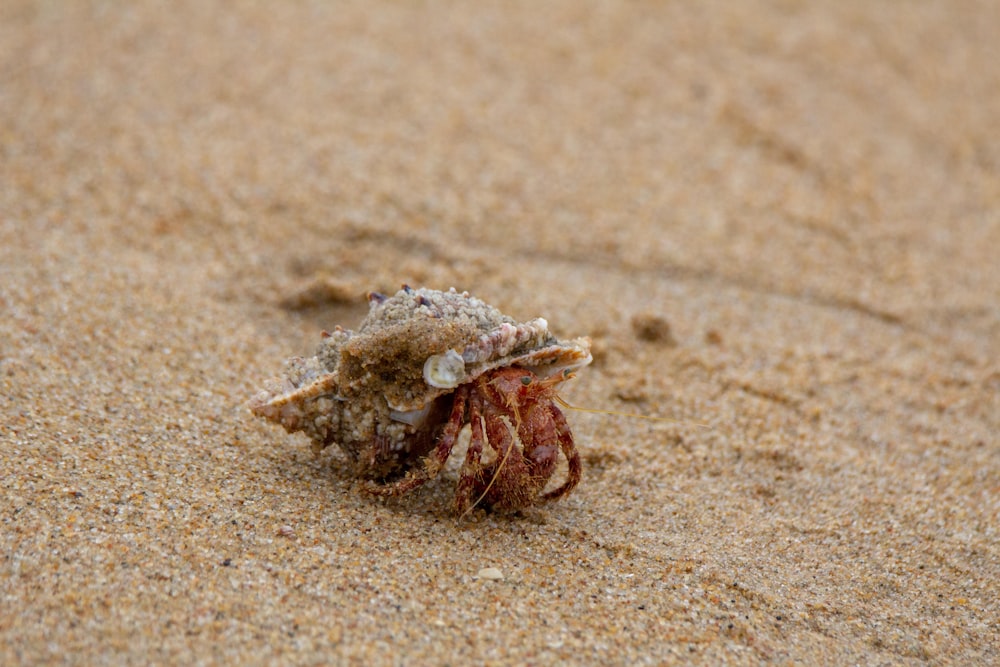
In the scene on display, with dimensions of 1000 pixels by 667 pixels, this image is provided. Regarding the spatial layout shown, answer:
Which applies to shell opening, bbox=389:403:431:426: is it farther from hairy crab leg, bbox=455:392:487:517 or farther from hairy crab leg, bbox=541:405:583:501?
hairy crab leg, bbox=541:405:583:501

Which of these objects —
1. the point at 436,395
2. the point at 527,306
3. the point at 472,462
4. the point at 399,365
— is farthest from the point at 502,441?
the point at 527,306

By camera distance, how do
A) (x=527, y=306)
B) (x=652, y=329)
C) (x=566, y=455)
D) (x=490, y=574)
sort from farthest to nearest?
1. (x=527, y=306)
2. (x=652, y=329)
3. (x=566, y=455)
4. (x=490, y=574)

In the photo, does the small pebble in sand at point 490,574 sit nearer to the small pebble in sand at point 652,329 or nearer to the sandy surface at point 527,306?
the sandy surface at point 527,306

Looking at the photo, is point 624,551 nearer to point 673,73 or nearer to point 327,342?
point 327,342

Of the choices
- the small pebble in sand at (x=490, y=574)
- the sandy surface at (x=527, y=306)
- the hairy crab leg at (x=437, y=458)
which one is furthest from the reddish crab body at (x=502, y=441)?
the small pebble in sand at (x=490, y=574)

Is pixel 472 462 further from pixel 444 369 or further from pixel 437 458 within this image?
pixel 444 369

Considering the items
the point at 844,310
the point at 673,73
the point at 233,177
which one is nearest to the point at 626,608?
the point at 844,310
